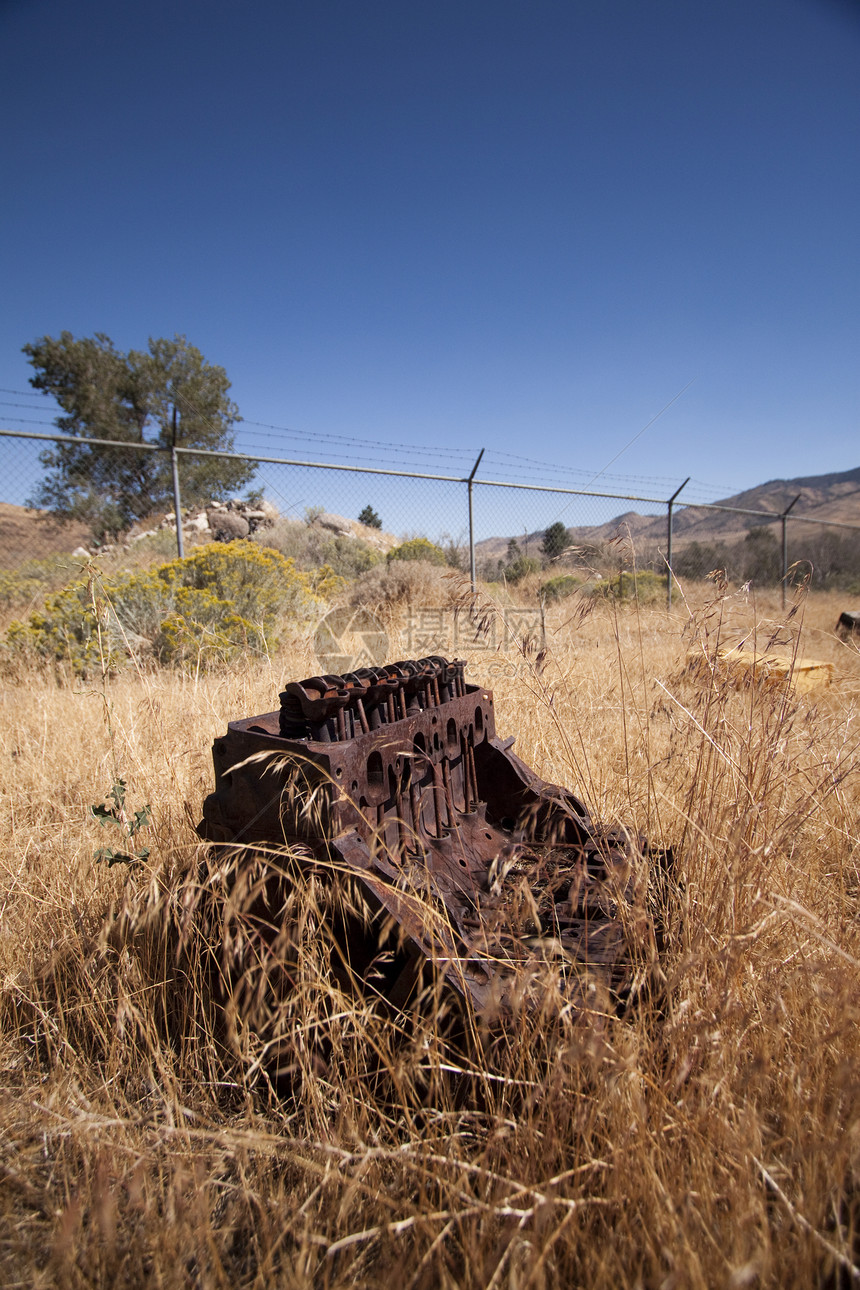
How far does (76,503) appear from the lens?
15648 millimetres

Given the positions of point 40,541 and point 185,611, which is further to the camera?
point 40,541

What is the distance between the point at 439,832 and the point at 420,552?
10.3 meters

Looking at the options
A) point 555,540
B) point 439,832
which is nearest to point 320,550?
point 555,540

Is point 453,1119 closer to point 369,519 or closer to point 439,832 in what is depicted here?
point 439,832

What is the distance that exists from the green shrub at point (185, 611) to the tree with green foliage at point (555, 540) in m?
6.43

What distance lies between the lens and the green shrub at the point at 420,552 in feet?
38.1

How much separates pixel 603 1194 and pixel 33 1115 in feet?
3.76

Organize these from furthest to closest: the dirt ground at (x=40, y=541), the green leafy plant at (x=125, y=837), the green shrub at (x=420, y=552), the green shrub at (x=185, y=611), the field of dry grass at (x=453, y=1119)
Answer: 1. the dirt ground at (x=40, y=541)
2. the green shrub at (x=420, y=552)
3. the green shrub at (x=185, y=611)
4. the green leafy plant at (x=125, y=837)
5. the field of dry grass at (x=453, y=1119)

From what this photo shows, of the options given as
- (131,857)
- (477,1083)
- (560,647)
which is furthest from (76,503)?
(477,1083)

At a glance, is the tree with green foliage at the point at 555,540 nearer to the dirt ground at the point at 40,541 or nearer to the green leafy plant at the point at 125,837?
the green leafy plant at the point at 125,837

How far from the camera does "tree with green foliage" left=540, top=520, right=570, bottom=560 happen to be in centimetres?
1198

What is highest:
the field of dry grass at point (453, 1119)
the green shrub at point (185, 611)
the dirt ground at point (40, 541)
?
the dirt ground at point (40, 541)

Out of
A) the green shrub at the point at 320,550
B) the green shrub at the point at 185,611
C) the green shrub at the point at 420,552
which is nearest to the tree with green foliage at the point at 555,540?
the green shrub at the point at 420,552

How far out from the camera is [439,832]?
1.80 meters
